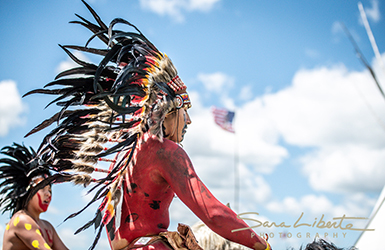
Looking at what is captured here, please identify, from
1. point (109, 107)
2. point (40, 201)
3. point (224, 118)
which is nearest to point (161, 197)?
point (109, 107)

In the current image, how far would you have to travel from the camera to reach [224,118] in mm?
12000

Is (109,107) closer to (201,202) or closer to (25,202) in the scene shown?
(201,202)

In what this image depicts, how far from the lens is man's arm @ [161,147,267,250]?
6.48ft

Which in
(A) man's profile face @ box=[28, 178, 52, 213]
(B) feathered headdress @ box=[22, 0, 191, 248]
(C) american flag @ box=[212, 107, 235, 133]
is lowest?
(A) man's profile face @ box=[28, 178, 52, 213]

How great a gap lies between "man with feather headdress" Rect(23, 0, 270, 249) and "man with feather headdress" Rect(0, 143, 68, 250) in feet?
2.25

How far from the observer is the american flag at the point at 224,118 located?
466 inches

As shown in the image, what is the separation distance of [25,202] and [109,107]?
1.88 metres

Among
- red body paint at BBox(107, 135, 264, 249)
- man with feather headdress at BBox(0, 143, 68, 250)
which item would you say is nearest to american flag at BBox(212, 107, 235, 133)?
man with feather headdress at BBox(0, 143, 68, 250)

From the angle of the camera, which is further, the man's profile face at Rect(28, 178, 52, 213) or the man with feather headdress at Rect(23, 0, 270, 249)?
the man's profile face at Rect(28, 178, 52, 213)

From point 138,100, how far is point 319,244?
5.44ft

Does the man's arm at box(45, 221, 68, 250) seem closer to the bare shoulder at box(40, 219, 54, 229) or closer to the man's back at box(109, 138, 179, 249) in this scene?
the bare shoulder at box(40, 219, 54, 229)

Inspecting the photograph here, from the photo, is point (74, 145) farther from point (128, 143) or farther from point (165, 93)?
point (165, 93)

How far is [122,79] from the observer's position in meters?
2.22

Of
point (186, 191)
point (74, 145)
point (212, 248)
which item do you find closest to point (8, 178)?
point (74, 145)
